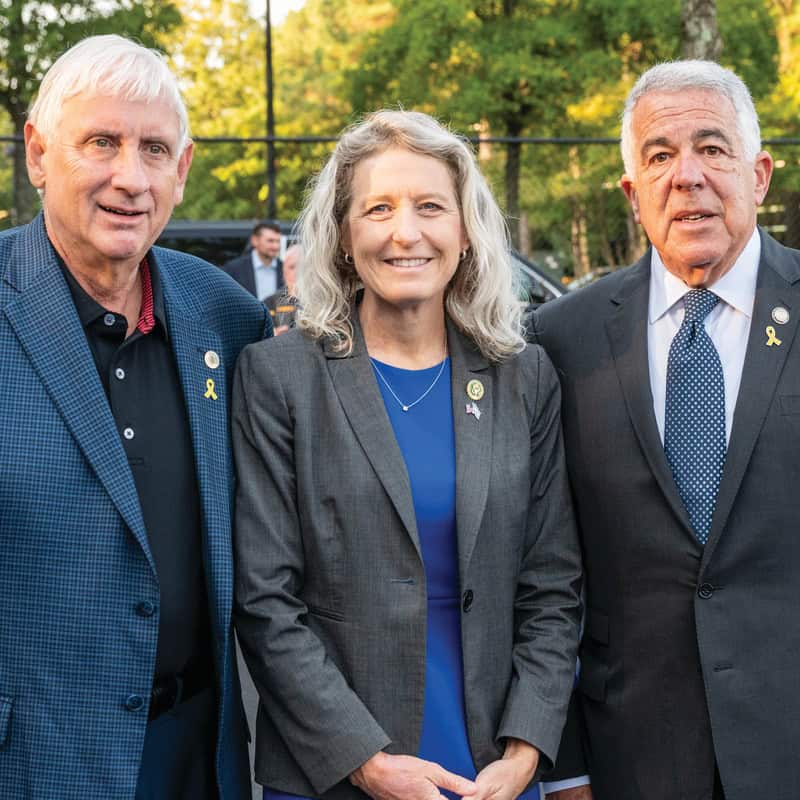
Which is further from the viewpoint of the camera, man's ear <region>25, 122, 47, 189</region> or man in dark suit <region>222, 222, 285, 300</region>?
man in dark suit <region>222, 222, 285, 300</region>

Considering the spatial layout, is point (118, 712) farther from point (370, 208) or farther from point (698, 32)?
point (698, 32)

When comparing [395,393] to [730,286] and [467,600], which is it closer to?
[467,600]

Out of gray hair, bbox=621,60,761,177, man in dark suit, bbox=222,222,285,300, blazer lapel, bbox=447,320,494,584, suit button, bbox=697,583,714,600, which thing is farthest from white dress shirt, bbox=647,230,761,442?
man in dark suit, bbox=222,222,285,300

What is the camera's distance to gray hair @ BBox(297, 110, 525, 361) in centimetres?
302

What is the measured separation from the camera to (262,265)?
1220 centimetres

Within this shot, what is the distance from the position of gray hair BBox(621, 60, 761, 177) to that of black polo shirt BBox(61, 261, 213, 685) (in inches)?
59.0

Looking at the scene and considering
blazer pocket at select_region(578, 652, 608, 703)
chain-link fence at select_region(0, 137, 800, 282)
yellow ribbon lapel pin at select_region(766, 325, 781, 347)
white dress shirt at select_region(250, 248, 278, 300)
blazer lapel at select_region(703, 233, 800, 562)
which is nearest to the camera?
blazer lapel at select_region(703, 233, 800, 562)

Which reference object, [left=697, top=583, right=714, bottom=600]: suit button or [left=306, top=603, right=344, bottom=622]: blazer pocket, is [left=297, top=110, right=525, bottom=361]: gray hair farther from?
[left=697, top=583, right=714, bottom=600]: suit button

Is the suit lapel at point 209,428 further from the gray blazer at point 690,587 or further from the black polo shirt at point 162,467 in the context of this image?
the gray blazer at point 690,587

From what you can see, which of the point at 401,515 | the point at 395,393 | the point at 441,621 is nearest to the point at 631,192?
the point at 395,393

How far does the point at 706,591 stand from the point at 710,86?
138 centimetres

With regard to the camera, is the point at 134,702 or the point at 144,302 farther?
the point at 144,302

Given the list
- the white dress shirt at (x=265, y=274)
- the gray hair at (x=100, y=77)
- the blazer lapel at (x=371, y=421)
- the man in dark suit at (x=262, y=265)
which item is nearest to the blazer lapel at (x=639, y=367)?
the blazer lapel at (x=371, y=421)

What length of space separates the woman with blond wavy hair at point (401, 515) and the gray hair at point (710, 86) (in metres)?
0.59
